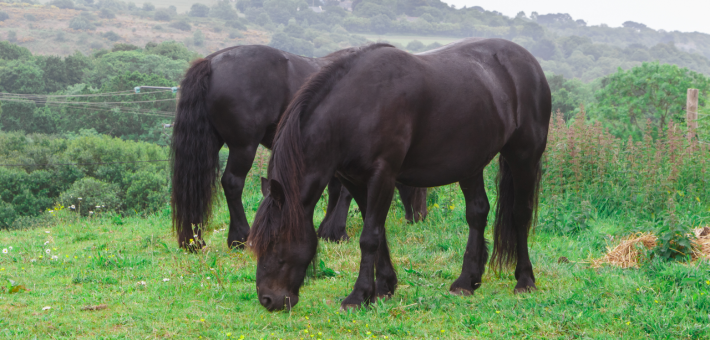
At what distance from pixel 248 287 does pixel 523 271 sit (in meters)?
2.37

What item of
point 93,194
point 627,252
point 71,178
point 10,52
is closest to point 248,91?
point 627,252

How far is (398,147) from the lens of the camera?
383cm

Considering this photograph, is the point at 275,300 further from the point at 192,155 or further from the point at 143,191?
the point at 143,191

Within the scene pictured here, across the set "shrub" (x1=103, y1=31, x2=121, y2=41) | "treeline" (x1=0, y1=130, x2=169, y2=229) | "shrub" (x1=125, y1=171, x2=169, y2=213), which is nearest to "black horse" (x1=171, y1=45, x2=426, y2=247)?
"treeline" (x1=0, y1=130, x2=169, y2=229)

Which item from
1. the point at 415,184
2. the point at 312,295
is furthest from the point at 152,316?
the point at 415,184

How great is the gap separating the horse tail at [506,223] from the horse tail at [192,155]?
10.0 ft

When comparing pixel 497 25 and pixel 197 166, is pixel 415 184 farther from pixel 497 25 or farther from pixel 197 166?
pixel 497 25

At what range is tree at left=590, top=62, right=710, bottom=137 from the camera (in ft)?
143

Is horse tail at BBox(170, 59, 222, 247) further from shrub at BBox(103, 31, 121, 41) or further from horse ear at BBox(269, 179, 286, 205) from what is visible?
shrub at BBox(103, 31, 121, 41)

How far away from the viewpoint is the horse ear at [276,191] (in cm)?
345

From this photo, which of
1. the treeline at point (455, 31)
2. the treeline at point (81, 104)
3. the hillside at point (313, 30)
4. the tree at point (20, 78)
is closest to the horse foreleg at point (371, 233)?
the treeline at point (81, 104)

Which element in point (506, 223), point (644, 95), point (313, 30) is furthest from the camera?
point (313, 30)

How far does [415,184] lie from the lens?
171 inches

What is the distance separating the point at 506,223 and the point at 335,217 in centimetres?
236
